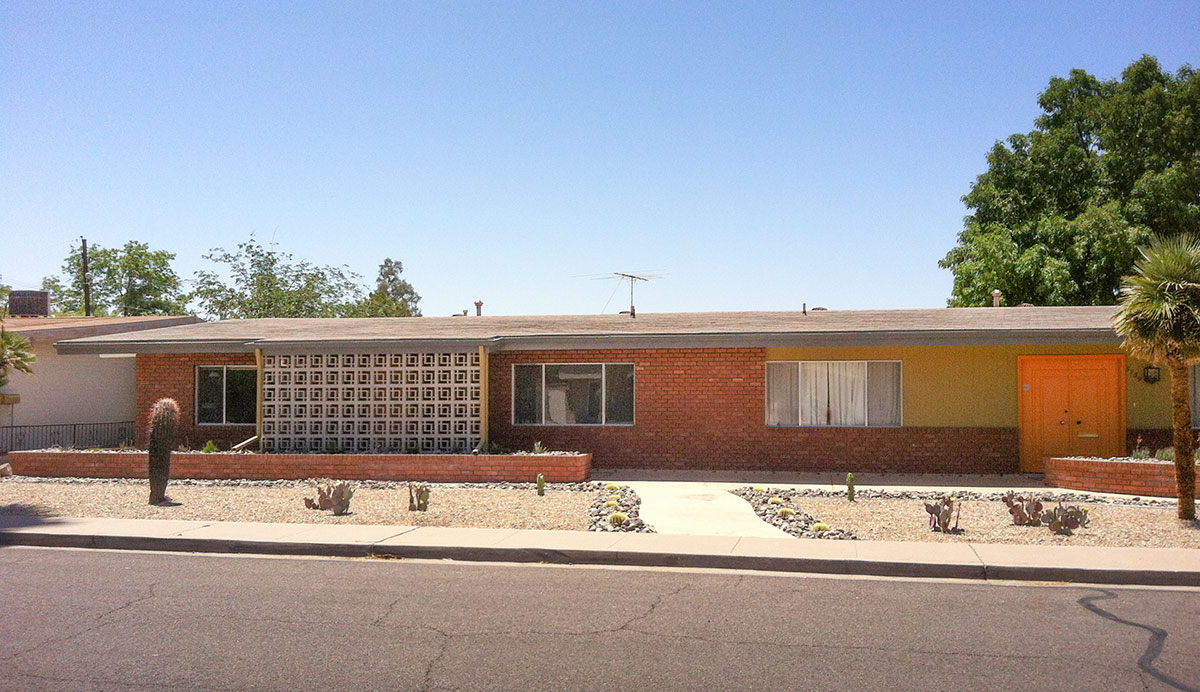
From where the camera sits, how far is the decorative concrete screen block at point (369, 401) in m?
18.3

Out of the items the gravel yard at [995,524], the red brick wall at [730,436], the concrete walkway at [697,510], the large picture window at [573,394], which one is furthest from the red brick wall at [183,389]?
the gravel yard at [995,524]

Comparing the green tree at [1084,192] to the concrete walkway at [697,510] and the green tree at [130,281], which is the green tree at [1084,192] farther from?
the green tree at [130,281]

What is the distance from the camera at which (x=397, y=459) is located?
1703 centimetres

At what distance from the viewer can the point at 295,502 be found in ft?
46.8

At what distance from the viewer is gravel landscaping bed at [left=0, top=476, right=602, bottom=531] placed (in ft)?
41.5

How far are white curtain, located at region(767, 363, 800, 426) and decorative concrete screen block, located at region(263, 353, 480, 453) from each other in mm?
5337

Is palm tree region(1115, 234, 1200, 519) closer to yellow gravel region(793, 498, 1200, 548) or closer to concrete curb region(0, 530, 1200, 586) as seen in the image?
yellow gravel region(793, 498, 1200, 548)

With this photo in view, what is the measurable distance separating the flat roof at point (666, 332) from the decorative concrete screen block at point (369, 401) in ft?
1.59

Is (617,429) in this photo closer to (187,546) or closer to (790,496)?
(790,496)

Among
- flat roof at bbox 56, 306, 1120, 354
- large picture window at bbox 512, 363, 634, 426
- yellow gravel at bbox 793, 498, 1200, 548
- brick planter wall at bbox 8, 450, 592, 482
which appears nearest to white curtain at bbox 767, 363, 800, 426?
flat roof at bbox 56, 306, 1120, 354

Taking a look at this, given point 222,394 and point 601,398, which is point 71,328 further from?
point 601,398

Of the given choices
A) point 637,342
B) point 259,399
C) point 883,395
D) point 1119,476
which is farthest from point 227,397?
point 1119,476

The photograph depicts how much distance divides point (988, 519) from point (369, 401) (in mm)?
11156

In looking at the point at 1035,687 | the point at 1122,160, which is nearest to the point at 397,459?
the point at 1035,687
